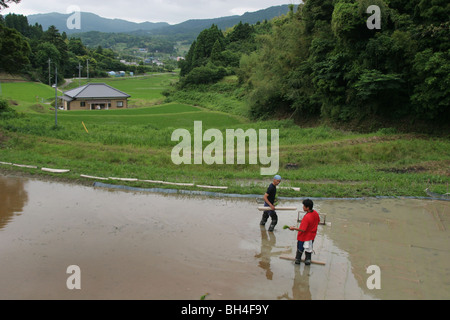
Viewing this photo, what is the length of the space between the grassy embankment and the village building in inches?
692

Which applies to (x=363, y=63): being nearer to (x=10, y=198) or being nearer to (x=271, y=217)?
(x=271, y=217)

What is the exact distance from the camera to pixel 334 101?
2281cm

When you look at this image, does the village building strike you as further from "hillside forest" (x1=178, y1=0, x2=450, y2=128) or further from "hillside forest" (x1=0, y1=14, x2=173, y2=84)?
"hillside forest" (x1=178, y1=0, x2=450, y2=128)

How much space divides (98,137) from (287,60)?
47.7 ft

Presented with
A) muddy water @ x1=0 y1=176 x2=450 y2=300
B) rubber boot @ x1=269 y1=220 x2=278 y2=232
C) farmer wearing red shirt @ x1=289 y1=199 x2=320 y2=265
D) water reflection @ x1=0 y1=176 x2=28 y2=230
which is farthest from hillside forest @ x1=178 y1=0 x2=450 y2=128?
water reflection @ x1=0 y1=176 x2=28 y2=230

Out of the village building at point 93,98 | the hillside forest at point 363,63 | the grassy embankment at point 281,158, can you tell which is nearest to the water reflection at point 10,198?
the grassy embankment at point 281,158

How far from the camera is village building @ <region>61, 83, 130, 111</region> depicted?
137 ft

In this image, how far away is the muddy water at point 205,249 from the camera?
6.60 metres

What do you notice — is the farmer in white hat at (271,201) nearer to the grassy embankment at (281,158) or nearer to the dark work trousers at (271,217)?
the dark work trousers at (271,217)

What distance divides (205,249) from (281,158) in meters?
9.59

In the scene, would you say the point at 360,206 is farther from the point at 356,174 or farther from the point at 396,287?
the point at 396,287

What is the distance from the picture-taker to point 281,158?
1709 centimetres

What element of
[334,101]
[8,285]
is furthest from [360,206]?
[334,101]

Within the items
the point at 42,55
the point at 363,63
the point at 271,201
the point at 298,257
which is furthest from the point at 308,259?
the point at 42,55
